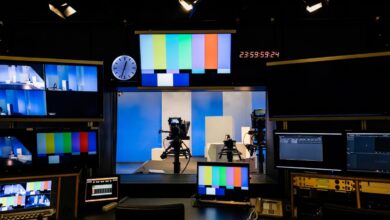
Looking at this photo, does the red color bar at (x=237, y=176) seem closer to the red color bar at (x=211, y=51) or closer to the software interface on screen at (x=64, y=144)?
the red color bar at (x=211, y=51)

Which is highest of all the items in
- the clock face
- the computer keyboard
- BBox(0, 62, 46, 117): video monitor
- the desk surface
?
the clock face

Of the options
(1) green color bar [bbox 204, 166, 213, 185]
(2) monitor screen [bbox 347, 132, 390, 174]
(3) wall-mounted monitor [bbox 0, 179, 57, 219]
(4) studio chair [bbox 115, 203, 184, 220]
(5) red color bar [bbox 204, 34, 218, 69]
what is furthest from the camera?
(5) red color bar [bbox 204, 34, 218, 69]

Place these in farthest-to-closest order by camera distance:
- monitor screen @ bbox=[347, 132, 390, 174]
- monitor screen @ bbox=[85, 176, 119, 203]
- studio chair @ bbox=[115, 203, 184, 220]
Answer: monitor screen @ bbox=[85, 176, 119, 203] < monitor screen @ bbox=[347, 132, 390, 174] < studio chair @ bbox=[115, 203, 184, 220]

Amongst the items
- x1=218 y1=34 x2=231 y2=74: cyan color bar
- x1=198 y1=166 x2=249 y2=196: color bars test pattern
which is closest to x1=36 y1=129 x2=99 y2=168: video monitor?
x1=198 y1=166 x2=249 y2=196: color bars test pattern

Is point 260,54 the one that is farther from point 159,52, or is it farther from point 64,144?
point 64,144

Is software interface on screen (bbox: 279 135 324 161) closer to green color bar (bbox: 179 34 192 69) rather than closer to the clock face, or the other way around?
green color bar (bbox: 179 34 192 69)

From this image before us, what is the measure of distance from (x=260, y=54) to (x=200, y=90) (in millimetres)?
764

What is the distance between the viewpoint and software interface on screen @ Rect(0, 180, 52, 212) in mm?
2193

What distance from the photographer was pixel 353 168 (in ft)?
7.16

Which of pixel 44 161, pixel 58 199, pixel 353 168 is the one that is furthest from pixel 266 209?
pixel 44 161

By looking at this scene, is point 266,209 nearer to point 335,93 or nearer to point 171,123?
point 335,93

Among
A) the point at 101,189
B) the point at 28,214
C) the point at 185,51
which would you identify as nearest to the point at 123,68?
the point at 185,51

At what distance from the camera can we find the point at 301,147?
2.36m

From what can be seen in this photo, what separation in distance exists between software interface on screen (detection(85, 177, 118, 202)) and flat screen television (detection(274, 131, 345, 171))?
4.94 ft
